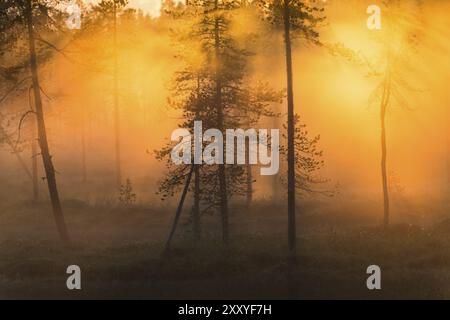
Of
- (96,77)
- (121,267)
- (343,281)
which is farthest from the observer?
(96,77)

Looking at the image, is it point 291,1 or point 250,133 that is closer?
point 291,1

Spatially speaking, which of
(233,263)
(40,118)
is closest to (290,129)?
(233,263)

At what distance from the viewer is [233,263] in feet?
69.6

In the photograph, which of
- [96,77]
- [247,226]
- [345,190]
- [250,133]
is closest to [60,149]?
[96,77]

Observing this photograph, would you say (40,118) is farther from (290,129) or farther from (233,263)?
(290,129)

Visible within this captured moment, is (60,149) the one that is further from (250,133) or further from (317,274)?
(317,274)

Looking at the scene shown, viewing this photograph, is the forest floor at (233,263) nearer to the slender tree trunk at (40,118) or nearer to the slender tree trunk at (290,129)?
the slender tree trunk at (290,129)

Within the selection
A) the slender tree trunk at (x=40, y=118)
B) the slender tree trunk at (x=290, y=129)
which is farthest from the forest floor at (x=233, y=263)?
the slender tree trunk at (x=40, y=118)

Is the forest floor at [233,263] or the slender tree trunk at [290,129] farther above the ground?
the slender tree trunk at [290,129]

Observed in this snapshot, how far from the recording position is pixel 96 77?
5353cm

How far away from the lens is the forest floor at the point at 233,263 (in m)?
18.5

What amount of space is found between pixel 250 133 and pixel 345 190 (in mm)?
21438
